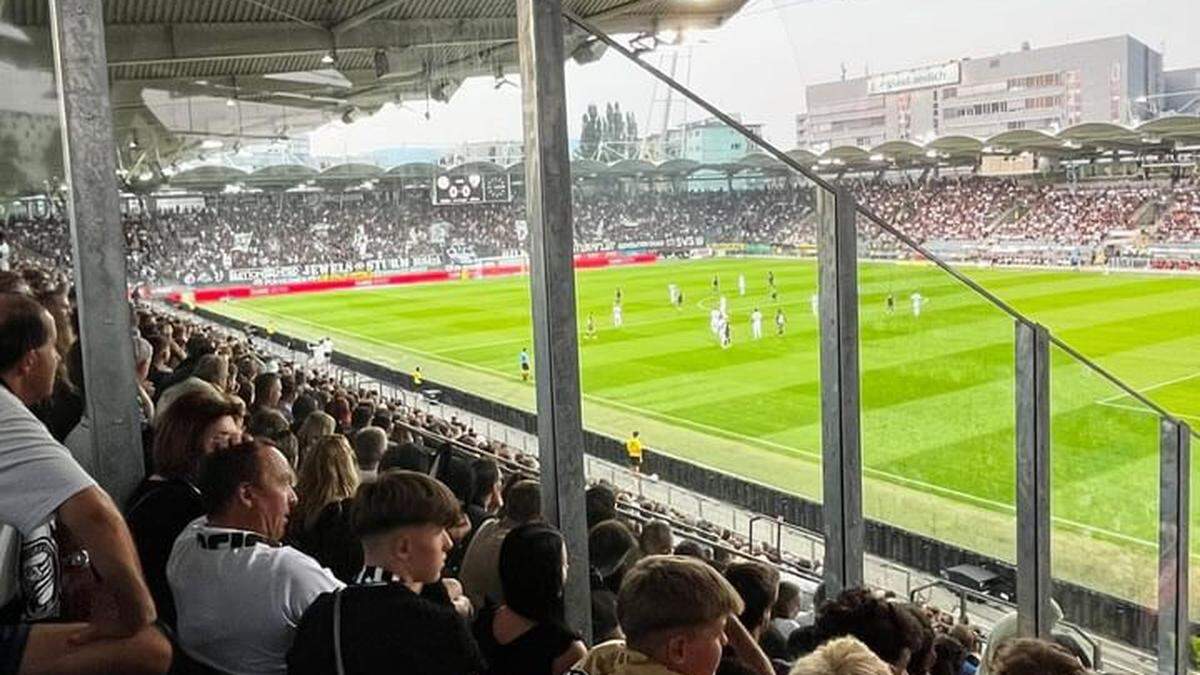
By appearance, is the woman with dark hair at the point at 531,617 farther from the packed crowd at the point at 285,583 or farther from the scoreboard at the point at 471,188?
the scoreboard at the point at 471,188

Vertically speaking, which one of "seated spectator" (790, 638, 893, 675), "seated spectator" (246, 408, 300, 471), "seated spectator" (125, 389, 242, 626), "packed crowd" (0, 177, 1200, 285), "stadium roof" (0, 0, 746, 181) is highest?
"stadium roof" (0, 0, 746, 181)

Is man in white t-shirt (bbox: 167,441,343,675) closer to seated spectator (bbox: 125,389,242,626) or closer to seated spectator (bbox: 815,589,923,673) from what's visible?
seated spectator (bbox: 125,389,242,626)

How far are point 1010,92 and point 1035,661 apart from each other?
57.8 m

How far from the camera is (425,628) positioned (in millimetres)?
1762

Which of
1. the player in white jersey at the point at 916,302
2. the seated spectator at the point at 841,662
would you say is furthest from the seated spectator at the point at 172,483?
the player in white jersey at the point at 916,302

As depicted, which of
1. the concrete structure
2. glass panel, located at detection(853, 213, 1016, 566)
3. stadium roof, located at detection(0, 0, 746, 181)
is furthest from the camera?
the concrete structure

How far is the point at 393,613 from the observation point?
1.77 metres

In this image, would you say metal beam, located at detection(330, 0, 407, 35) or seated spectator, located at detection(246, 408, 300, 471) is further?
metal beam, located at detection(330, 0, 407, 35)

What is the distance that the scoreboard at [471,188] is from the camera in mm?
3309

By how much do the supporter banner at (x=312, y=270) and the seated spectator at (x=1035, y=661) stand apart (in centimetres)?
438

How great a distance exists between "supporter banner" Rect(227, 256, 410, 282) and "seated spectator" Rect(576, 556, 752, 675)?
4136 mm

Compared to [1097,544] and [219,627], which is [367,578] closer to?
[219,627]

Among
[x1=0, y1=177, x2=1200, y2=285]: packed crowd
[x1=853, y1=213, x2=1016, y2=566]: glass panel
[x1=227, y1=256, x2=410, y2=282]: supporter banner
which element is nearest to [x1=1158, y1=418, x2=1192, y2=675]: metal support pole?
[x1=853, y1=213, x2=1016, y2=566]: glass panel

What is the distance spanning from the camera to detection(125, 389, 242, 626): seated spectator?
2258 millimetres
